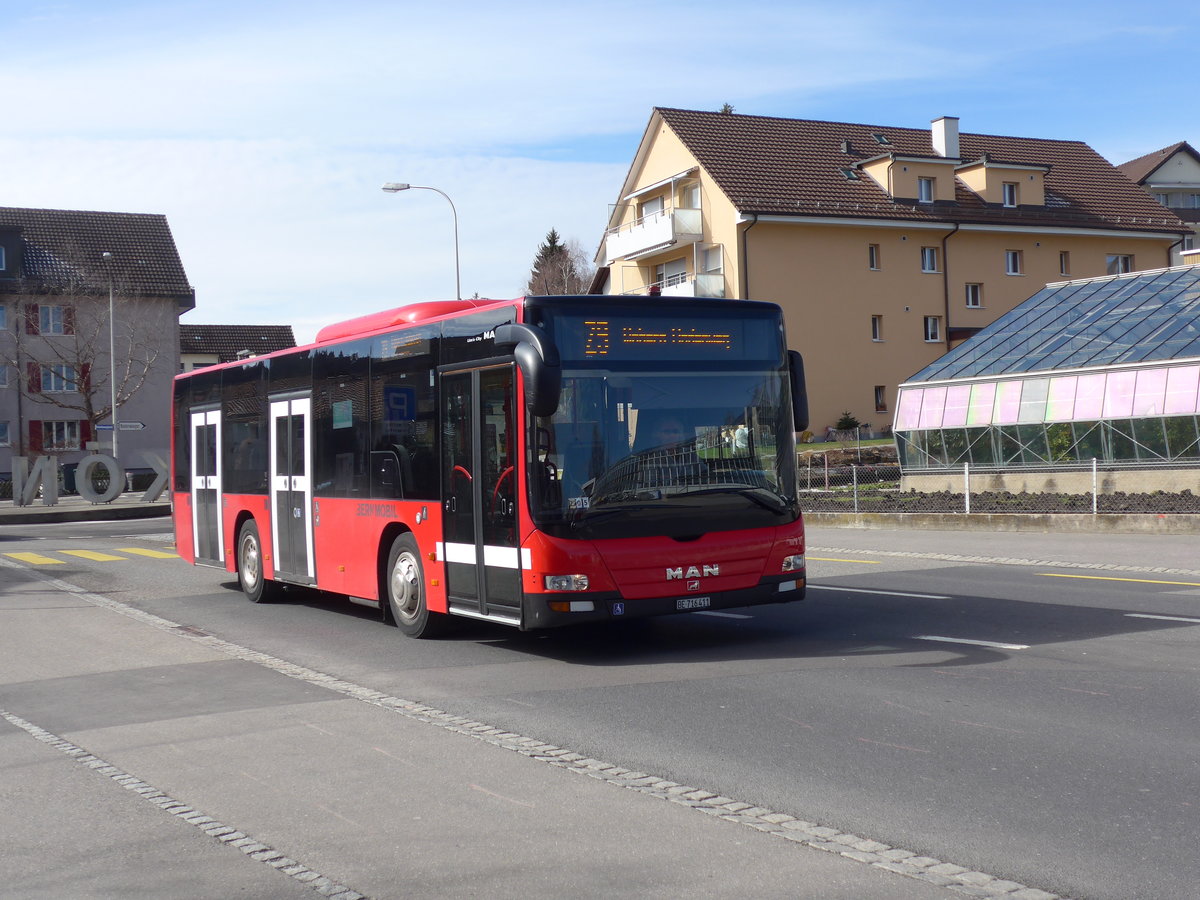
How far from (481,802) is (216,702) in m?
3.69

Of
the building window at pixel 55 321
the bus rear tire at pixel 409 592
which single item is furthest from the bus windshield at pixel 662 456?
the building window at pixel 55 321

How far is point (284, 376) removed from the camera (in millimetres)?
15070

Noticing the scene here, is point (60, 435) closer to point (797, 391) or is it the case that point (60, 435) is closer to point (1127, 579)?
point (1127, 579)

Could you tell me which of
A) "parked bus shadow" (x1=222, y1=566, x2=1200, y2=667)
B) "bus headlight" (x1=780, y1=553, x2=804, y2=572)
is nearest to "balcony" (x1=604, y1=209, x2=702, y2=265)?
"parked bus shadow" (x1=222, y1=566, x2=1200, y2=667)

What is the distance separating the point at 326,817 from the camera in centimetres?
614

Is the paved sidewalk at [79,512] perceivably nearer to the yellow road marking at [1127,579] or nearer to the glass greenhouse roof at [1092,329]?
the glass greenhouse roof at [1092,329]

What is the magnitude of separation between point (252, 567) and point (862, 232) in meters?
40.3

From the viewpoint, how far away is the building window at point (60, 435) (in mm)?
66812

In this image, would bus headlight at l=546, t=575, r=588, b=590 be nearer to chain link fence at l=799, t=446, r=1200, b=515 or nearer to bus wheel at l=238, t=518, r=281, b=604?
bus wheel at l=238, t=518, r=281, b=604

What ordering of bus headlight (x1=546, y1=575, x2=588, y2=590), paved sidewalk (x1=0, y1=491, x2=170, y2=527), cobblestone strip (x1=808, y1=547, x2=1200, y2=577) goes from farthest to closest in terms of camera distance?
paved sidewalk (x1=0, y1=491, x2=170, y2=527) → cobblestone strip (x1=808, y1=547, x2=1200, y2=577) → bus headlight (x1=546, y1=575, x2=588, y2=590)

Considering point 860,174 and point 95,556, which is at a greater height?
point 860,174

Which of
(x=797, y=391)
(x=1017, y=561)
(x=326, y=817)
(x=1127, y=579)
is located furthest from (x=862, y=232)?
(x=326, y=817)

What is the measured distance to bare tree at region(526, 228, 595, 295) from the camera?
101 meters

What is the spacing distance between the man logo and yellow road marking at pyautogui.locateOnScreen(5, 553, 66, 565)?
16188 mm
